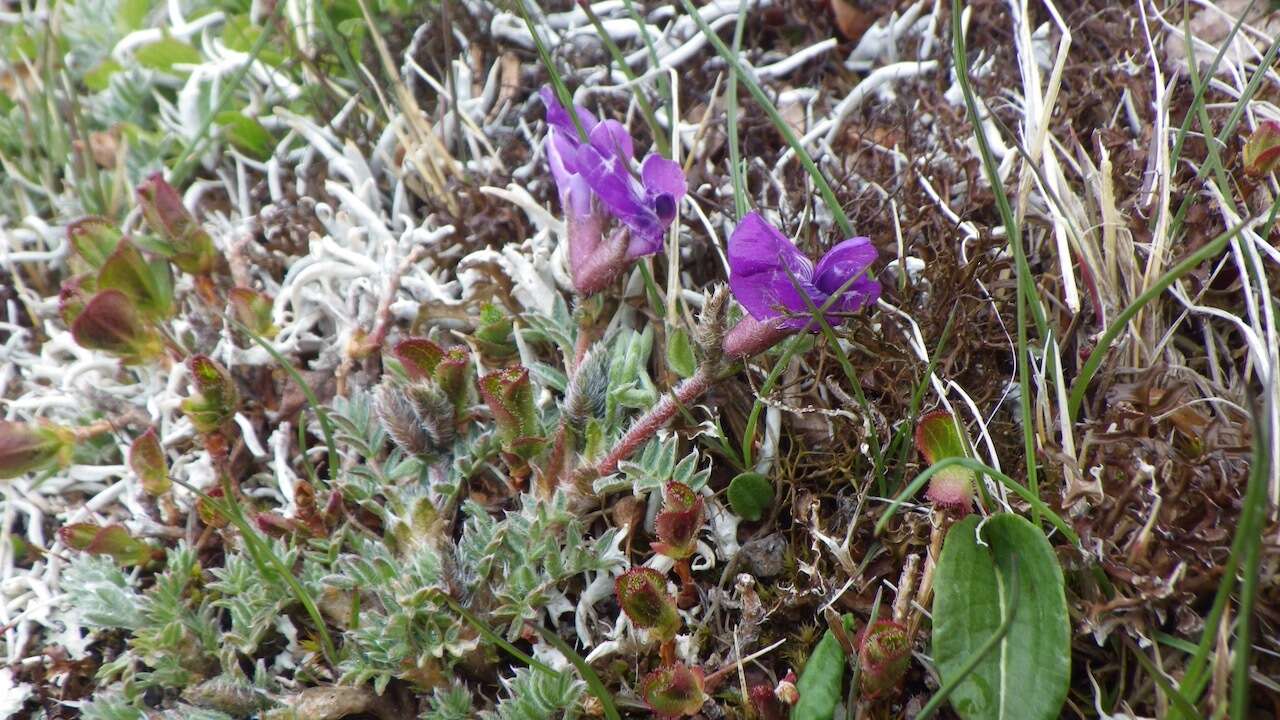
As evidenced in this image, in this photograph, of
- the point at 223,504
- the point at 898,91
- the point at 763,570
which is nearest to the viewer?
the point at 763,570

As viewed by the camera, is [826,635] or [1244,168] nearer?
[826,635]

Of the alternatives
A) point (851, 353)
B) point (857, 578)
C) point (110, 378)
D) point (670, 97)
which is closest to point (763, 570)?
point (857, 578)

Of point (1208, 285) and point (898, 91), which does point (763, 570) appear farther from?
point (898, 91)

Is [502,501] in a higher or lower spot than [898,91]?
lower

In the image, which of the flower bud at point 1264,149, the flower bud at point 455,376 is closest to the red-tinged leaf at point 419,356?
the flower bud at point 455,376

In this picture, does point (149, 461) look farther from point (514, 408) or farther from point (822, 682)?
point (822, 682)

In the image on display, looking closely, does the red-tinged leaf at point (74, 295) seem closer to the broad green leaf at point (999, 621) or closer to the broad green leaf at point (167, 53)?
the broad green leaf at point (167, 53)

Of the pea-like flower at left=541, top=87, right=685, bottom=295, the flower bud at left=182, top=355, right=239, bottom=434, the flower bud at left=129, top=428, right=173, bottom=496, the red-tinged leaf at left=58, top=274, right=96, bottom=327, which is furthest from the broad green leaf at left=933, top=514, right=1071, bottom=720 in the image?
the red-tinged leaf at left=58, top=274, right=96, bottom=327
